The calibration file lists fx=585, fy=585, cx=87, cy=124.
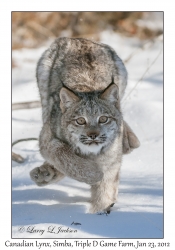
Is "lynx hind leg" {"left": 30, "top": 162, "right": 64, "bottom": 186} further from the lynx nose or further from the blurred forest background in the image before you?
the blurred forest background

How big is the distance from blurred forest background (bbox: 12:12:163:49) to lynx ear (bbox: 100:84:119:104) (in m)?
7.13

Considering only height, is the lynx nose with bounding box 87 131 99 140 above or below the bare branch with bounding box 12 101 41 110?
below

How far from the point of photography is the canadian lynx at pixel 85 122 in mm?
5234

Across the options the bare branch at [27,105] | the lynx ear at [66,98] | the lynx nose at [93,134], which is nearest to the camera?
the lynx nose at [93,134]

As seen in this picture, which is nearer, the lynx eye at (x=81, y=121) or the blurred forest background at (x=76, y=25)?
the lynx eye at (x=81, y=121)

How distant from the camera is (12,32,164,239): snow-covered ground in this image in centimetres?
486

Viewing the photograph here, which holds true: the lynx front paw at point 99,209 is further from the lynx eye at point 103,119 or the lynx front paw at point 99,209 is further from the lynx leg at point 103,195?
the lynx eye at point 103,119

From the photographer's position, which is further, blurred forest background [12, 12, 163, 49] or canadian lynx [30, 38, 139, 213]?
blurred forest background [12, 12, 163, 49]

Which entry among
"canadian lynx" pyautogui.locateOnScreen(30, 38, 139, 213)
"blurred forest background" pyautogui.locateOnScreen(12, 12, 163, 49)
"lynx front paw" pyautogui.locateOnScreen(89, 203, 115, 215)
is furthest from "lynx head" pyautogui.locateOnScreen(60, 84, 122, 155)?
"blurred forest background" pyautogui.locateOnScreen(12, 12, 163, 49)

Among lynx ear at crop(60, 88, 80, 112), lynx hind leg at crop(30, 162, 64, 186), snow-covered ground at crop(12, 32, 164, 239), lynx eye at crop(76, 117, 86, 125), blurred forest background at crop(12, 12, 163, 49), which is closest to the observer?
snow-covered ground at crop(12, 32, 164, 239)

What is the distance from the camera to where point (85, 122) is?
516 cm

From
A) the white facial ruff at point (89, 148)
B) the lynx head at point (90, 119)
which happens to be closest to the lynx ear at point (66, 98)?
the lynx head at point (90, 119)

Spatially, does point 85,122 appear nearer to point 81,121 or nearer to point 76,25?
point 81,121

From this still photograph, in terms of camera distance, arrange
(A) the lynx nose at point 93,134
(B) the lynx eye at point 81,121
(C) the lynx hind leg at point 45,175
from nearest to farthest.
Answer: (A) the lynx nose at point 93,134, (B) the lynx eye at point 81,121, (C) the lynx hind leg at point 45,175
